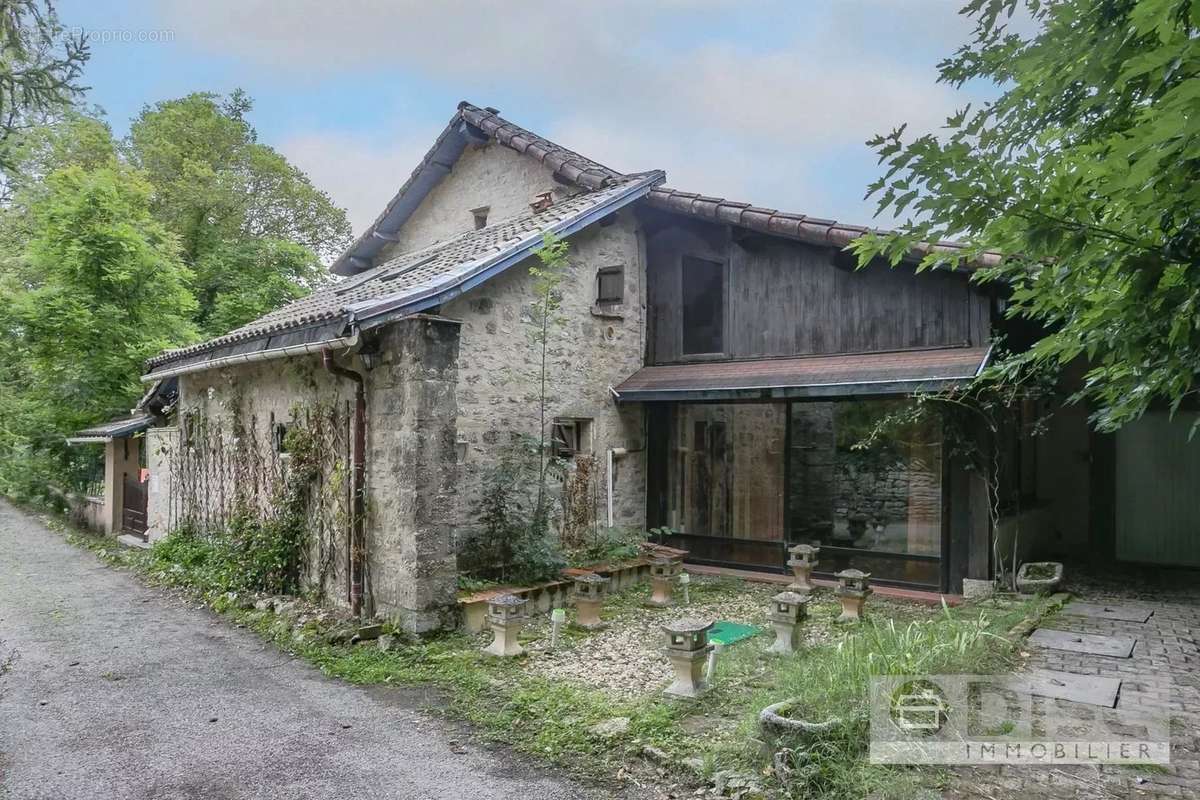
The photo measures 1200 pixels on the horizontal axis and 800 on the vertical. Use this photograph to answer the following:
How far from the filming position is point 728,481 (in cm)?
969

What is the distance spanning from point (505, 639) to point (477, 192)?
892cm

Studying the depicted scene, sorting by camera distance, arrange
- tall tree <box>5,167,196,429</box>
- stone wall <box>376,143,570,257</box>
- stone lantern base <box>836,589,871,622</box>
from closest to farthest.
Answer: stone lantern base <box>836,589,871,622</box>, stone wall <box>376,143,570,257</box>, tall tree <box>5,167,196,429</box>

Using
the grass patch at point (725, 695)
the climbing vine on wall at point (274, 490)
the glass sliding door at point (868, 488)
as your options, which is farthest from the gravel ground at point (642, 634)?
the climbing vine on wall at point (274, 490)

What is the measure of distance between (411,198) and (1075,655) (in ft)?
40.6

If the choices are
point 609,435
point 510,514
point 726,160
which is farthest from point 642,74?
point 726,160

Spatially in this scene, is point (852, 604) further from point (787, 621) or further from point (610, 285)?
point (610, 285)

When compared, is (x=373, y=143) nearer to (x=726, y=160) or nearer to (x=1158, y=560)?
(x=726, y=160)

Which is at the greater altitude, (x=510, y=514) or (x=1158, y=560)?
(x=510, y=514)

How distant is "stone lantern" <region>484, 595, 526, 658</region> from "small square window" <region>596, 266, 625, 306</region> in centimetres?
470

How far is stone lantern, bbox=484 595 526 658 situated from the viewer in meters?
6.10

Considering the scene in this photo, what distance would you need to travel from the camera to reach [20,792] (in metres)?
4.06

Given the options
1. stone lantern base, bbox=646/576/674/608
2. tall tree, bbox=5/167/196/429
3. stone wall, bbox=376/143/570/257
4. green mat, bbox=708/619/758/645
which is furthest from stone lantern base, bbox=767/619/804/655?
tall tree, bbox=5/167/196/429

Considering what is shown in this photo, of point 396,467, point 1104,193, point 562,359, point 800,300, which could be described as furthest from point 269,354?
point 1104,193

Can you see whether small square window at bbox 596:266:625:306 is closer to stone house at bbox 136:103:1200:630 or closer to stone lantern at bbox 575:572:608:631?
stone house at bbox 136:103:1200:630
